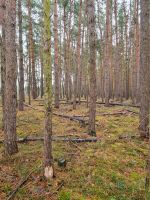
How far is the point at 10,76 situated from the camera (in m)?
7.94

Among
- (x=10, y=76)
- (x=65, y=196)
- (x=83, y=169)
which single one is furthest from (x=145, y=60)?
(x=65, y=196)

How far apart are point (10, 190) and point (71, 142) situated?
10.5 feet

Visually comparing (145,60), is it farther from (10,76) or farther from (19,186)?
(19,186)

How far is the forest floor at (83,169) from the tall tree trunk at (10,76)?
1.62ft

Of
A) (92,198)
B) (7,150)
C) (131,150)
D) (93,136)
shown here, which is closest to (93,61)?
(93,136)

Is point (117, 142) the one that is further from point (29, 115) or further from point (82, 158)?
point (29, 115)

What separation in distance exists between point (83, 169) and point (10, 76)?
3488 mm

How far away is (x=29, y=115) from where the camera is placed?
1381 centimetres

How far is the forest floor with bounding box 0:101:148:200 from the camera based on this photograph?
21.4 feet

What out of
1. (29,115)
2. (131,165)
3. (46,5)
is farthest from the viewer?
(29,115)

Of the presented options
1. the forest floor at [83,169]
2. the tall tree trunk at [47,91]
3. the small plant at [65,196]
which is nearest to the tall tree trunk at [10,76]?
the forest floor at [83,169]

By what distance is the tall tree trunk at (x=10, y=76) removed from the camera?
7891 mm

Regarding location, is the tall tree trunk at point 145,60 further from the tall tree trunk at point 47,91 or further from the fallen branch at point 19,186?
the fallen branch at point 19,186

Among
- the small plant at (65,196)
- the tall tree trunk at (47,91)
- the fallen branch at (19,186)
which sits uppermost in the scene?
the tall tree trunk at (47,91)
